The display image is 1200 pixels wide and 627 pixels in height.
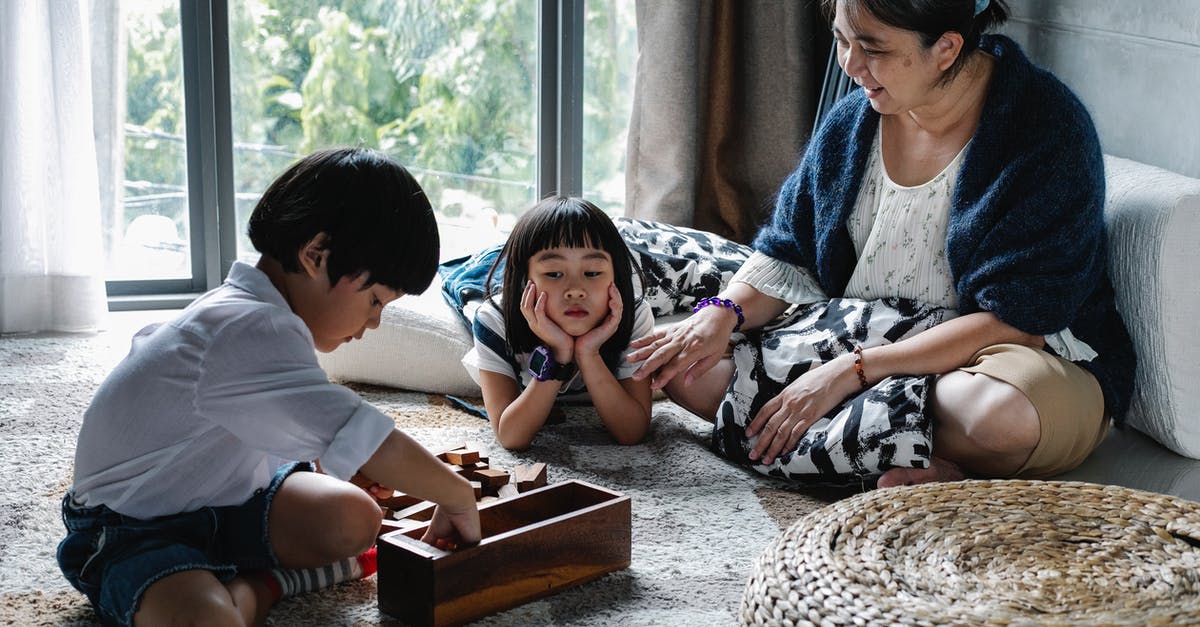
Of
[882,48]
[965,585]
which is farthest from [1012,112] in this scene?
[965,585]

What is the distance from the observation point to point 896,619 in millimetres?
1113

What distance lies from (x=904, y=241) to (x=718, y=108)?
4.64 ft

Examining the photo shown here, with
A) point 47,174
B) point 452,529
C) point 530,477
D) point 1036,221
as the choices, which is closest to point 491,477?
point 530,477

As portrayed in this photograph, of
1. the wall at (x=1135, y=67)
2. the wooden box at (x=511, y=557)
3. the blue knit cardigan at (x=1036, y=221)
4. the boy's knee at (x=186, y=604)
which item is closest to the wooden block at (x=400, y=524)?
the wooden box at (x=511, y=557)

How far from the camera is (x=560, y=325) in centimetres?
196

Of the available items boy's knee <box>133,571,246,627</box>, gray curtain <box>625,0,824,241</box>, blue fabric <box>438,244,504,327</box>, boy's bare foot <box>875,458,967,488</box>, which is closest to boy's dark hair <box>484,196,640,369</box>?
blue fabric <box>438,244,504,327</box>

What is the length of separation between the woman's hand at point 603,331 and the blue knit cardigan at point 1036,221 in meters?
0.54

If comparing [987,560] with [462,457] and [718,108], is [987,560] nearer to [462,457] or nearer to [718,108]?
[462,457]

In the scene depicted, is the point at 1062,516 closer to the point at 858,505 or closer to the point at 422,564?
the point at 858,505

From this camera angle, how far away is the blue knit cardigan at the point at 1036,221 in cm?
171

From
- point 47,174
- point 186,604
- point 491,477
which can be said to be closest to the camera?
point 186,604

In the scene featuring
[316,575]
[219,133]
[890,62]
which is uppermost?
[890,62]

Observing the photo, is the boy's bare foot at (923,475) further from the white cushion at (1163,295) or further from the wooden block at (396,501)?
the wooden block at (396,501)

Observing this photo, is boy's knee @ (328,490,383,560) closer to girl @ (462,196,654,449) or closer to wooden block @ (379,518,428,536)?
wooden block @ (379,518,428,536)
